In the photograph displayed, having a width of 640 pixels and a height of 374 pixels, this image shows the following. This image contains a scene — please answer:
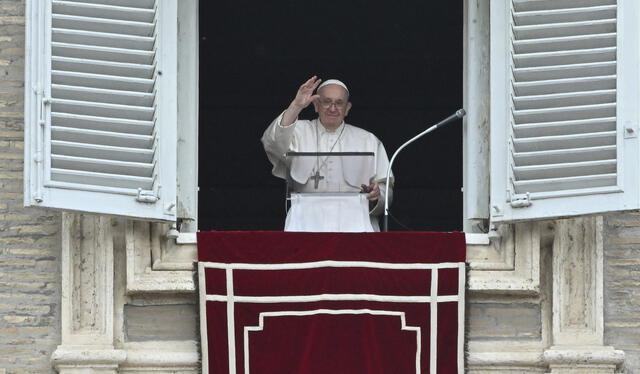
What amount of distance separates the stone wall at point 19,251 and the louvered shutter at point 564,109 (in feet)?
7.54

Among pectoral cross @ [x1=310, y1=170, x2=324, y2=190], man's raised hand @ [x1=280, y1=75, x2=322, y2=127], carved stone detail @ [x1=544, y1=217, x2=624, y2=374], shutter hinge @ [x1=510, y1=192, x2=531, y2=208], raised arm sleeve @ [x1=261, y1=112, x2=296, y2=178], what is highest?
man's raised hand @ [x1=280, y1=75, x2=322, y2=127]

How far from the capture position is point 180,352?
13.5m

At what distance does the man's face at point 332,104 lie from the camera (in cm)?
1505

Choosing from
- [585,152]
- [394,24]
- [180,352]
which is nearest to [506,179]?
[585,152]

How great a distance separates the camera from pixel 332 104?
49.4ft

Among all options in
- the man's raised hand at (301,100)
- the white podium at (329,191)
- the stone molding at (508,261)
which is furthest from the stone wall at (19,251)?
the stone molding at (508,261)

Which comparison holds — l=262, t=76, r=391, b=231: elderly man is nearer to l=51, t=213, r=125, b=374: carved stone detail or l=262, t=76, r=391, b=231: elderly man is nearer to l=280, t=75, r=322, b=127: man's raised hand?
l=280, t=75, r=322, b=127: man's raised hand

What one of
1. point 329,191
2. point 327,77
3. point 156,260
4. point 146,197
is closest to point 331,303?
point 156,260

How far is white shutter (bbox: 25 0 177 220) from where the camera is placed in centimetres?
1329

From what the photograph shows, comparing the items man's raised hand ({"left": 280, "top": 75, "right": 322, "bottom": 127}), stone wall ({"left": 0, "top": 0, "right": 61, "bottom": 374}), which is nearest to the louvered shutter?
man's raised hand ({"left": 280, "top": 75, "right": 322, "bottom": 127})

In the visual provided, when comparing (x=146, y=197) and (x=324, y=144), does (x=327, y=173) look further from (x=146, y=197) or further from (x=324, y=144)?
(x=146, y=197)

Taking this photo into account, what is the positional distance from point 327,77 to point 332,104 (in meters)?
2.69

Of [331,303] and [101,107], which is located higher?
[101,107]

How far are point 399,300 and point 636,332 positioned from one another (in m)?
1.24
